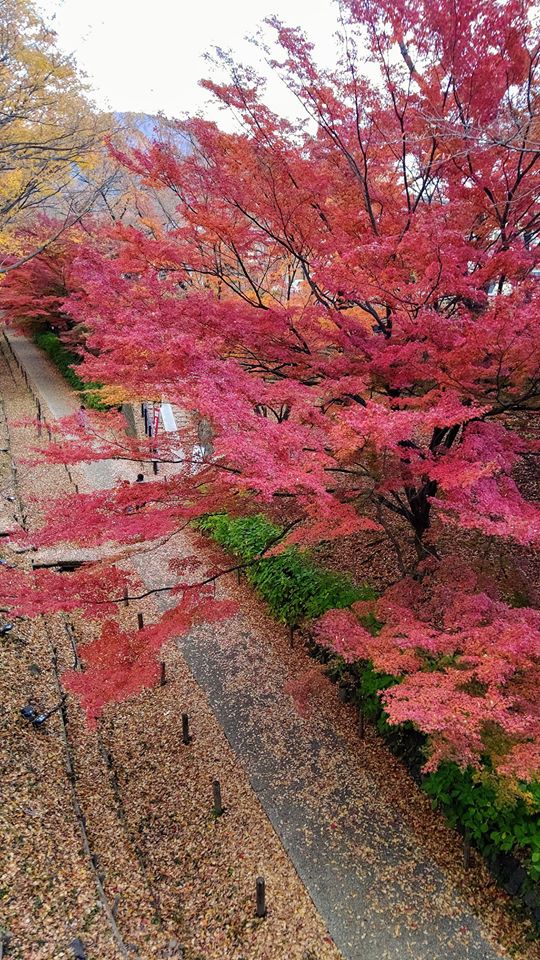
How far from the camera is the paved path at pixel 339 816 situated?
4578 mm

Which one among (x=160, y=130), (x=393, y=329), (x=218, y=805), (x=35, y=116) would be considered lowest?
(x=218, y=805)

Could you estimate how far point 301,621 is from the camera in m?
8.66

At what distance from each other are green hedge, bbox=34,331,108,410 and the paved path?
13.6 m

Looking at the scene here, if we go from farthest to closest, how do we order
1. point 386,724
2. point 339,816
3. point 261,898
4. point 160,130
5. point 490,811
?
1. point 160,130
2. point 386,724
3. point 339,816
4. point 490,811
5. point 261,898

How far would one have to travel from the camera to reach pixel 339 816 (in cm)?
572

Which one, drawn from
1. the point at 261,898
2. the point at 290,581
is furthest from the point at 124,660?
the point at 290,581

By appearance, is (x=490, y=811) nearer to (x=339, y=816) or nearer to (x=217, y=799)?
(x=339, y=816)

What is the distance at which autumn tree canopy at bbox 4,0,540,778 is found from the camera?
4121mm

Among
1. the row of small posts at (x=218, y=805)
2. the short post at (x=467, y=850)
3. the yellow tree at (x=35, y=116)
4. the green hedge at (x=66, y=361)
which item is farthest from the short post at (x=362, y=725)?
the green hedge at (x=66, y=361)

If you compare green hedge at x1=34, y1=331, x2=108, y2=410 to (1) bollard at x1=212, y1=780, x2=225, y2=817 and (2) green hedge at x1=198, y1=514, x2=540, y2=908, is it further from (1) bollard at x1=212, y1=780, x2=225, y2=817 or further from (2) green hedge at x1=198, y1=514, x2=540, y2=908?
(1) bollard at x1=212, y1=780, x2=225, y2=817

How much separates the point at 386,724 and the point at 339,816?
1146 millimetres

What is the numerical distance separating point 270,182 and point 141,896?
702 cm

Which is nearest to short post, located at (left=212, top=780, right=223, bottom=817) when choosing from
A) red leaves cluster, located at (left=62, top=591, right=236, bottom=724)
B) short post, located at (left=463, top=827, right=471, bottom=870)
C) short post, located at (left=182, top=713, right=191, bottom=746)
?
short post, located at (left=182, top=713, right=191, bottom=746)

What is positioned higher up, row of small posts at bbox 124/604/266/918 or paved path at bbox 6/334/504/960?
row of small posts at bbox 124/604/266/918
